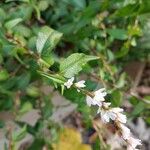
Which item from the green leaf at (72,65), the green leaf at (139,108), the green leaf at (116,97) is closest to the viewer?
the green leaf at (72,65)

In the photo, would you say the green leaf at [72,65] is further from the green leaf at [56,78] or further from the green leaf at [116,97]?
the green leaf at [116,97]

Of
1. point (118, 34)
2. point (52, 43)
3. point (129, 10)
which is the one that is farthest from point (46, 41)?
point (118, 34)

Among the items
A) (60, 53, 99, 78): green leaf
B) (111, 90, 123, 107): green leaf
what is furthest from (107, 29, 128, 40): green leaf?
(60, 53, 99, 78): green leaf

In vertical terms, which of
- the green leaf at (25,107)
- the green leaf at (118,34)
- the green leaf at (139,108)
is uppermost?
the green leaf at (118,34)

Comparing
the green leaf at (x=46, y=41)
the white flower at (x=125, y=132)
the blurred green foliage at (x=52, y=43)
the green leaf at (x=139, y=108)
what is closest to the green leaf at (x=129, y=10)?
the blurred green foliage at (x=52, y=43)

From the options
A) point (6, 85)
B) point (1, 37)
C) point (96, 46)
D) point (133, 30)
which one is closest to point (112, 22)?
point (96, 46)

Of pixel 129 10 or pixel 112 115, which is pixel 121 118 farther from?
pixel 129 10

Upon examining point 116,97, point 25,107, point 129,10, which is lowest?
point 25,107

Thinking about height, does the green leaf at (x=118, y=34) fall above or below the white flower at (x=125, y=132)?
below
